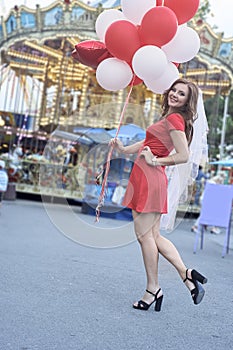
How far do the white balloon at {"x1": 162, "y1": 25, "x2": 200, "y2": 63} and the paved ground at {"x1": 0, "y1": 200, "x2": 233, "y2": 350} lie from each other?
4.51 ft

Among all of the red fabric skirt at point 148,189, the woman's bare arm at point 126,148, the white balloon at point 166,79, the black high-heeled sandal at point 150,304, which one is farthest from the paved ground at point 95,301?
the white balloon at point 166,79

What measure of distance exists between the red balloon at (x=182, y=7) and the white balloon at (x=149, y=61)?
1.18 ft

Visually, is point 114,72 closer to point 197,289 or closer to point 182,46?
point 182,46

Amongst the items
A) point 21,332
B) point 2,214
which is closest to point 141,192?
point 21,332

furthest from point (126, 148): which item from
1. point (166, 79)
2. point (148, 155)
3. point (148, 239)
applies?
point (148, 239)

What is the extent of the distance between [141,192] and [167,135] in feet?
1.40

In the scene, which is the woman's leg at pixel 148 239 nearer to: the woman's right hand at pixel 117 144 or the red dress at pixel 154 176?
the red dress at pixel 154 176

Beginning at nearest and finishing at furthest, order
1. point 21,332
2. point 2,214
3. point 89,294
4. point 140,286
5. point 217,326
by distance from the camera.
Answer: point 21,332
point 217,326
point 89,294
point 140,286
point 2,214

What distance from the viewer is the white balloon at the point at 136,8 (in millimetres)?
3621

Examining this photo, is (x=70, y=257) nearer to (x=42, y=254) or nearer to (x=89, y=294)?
(x=42, y=254)

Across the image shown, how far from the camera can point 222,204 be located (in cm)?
730

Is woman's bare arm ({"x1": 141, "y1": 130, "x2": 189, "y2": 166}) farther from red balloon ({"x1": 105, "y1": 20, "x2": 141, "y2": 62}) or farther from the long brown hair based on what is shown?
red balloon ({"x1": 105, "y1": 20, "x2": 141, "y2": 62})

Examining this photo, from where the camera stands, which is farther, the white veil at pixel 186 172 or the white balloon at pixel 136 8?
the white veil at pixel 186 172

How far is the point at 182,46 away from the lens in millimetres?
3670
